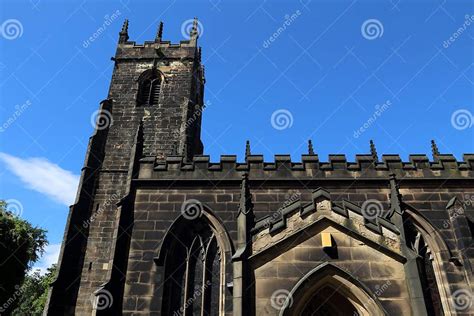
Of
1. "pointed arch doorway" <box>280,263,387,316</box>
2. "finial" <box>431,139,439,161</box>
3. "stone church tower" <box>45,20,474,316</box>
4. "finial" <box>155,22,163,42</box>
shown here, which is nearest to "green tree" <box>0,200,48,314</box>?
"stone church tower" <box>45,20,474,316</box>

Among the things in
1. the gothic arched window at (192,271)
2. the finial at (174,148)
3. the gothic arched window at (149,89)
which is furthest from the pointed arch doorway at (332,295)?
the gothic arched window at (149,89)

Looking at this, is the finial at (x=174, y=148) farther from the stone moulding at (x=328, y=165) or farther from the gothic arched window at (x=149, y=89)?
the stone moulding at (x=328, y=165)

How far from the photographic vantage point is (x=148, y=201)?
11.5 meters

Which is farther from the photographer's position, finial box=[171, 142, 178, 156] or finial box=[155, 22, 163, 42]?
finial box=[155, 22, 163, 42]

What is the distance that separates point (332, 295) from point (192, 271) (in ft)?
13.5

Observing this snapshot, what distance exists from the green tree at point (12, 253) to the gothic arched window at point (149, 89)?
13.4 meters

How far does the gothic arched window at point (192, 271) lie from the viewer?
33.1 ft

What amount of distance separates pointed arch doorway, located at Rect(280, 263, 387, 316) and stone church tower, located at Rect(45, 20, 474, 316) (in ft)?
0.09

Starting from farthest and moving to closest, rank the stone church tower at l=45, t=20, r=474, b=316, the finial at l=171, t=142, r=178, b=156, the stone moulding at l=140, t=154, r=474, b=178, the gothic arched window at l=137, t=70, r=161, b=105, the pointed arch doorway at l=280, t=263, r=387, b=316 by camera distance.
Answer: the gothic arched window at l=137, t=70, r=161, b=105 → the finial at l=171, t=142, r=178, b=156 → the stone moulding at l=140, t=154, r=474, b=178 → the stone church tower at l=45, t=20, r=474, b=316 → the pointed arch doorway at l=280, t=263, r=387, b=316

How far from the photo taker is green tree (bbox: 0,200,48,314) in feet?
73.6

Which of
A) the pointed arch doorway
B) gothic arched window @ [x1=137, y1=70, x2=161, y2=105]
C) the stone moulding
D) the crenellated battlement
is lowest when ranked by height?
the pointed arch doorway

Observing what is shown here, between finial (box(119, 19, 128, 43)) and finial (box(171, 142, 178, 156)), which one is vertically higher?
finial (box(119, 19, 128, 43))

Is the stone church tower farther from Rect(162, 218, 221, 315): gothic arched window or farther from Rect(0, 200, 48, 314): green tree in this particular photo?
Rect(0, 200, 48, 314): green tree

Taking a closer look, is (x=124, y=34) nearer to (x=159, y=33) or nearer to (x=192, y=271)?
(x=159, y=33)
